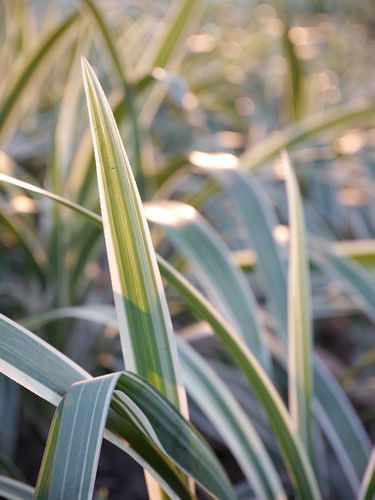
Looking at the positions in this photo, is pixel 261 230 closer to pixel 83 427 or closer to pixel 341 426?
pixel 341 426

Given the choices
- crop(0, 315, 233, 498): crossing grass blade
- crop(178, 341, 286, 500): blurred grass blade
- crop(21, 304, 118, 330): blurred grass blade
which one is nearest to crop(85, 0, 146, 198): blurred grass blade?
crop(21, 304, 118, 330): blurred grass blade

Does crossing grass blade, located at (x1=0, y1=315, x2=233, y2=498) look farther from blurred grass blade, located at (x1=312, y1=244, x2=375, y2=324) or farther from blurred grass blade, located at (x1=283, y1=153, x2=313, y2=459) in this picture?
blurred grass blade, located at (x1=312, y1=244, x2=375, y2=324)

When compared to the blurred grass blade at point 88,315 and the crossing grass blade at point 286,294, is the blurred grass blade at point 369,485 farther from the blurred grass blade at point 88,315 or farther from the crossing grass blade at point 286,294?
the blurred grass blade at point 88,315

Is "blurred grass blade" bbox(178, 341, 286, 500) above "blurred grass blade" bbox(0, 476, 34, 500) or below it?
above

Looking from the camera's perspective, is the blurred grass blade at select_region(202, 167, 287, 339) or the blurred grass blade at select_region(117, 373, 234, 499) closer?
the blurred grass blade at select_region(117, 373, 234, 499)

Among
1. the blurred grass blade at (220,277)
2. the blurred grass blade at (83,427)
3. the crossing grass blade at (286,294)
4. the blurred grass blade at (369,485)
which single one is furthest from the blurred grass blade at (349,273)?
the blurred grass blade at (83,427)

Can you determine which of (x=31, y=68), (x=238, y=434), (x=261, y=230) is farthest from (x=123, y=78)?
(x=238, y=434)
